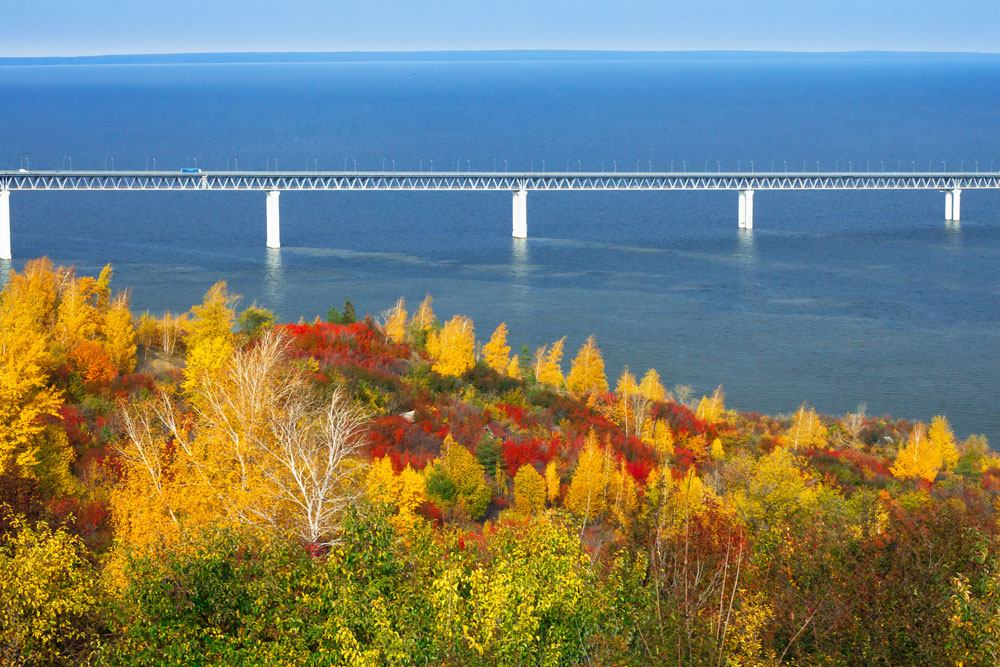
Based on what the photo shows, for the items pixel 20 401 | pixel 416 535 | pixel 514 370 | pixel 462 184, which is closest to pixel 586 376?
pixel 514 370

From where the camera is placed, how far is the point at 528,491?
25.9m

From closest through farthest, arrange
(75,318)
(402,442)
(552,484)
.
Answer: (552,484) → (402,442) → (75,318)

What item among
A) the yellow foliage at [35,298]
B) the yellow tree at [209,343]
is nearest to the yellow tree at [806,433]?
the yellow tree at [209,343]

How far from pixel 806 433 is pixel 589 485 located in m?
15.4

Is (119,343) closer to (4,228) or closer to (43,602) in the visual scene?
(43,602)

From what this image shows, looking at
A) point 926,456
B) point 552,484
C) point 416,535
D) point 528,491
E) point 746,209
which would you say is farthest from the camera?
point 746,209

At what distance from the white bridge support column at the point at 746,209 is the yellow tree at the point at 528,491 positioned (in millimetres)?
72076

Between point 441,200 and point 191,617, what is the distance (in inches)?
4027

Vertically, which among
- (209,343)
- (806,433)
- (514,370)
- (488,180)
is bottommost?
(806,433)

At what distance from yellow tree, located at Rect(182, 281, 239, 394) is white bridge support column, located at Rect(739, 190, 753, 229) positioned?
62684 mm

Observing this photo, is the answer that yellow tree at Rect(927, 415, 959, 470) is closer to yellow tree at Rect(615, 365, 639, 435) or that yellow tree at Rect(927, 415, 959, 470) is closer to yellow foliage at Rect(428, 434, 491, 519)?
yellow tree at Rect(615, 365, 639, 435)

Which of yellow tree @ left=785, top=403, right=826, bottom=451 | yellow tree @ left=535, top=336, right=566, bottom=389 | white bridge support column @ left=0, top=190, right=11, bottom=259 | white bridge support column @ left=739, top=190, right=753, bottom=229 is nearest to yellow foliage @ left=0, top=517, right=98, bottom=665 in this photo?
yellow tree @ left=785, top=403, right=826, bottom=451

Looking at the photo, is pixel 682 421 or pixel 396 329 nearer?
pixel 682 421

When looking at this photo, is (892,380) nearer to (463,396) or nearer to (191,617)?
(463,396)
